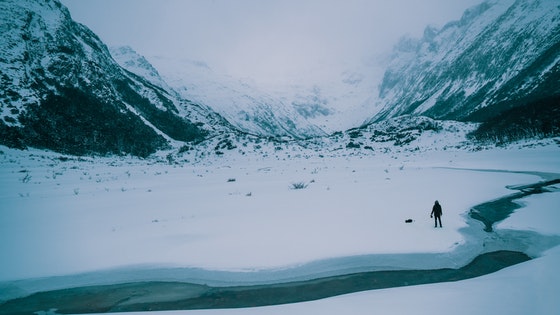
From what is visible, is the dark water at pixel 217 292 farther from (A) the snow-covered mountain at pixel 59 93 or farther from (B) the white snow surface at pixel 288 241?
(A) the snow-covered mountain at pixel 59 93

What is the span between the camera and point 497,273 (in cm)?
776

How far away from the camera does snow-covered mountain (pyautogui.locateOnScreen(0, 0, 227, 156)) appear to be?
57844 mm

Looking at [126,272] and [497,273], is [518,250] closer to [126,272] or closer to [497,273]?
[497,273]

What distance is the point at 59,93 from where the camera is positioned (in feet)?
224

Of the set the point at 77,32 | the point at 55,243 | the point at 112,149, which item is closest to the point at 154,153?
the point at 112,149

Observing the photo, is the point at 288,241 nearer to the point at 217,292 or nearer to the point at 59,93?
the point at 217,292

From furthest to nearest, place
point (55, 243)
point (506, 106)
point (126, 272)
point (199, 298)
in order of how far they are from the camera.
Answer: point (506, 106), point (55, 243), point (126, 272), point (199, 298)

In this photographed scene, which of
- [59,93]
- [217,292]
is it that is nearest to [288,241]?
[217,292]

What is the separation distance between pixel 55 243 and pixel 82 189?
12.6m

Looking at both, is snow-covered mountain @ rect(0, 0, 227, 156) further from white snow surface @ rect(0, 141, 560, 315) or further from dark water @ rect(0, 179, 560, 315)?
dark water @ rect(0, 179, 560, 315)

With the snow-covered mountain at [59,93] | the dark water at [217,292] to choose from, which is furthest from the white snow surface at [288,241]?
the snow-covered mountain at [59,93]

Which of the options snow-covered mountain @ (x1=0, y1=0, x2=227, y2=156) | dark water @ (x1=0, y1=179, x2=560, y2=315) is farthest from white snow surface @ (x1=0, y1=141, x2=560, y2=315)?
snow-covered mountain @ (x1=0, y1=0, x2=227, y2=156)

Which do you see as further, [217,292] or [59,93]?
[59,93]

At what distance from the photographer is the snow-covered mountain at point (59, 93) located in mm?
57844
